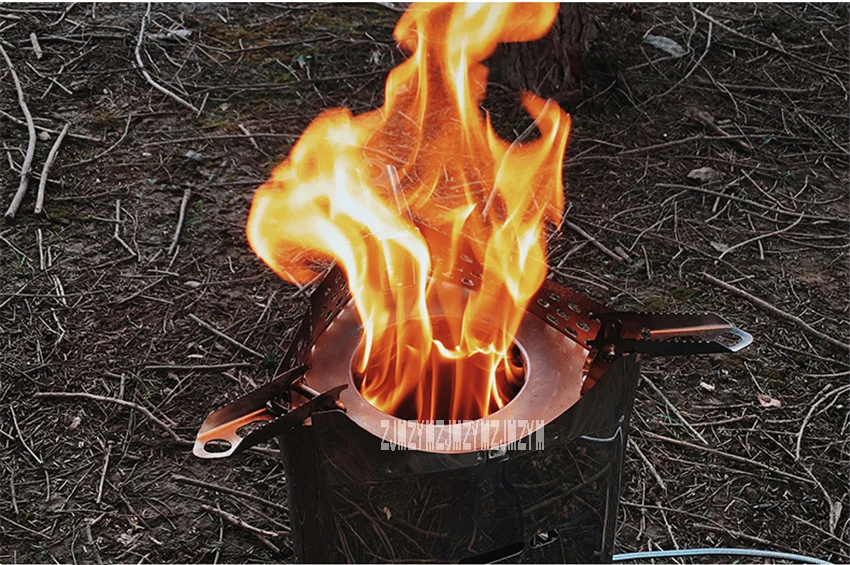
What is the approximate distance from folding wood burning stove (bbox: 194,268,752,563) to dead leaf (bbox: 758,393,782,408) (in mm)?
1093

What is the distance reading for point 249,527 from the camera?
7.58 ft

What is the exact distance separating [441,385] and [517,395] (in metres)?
0.20

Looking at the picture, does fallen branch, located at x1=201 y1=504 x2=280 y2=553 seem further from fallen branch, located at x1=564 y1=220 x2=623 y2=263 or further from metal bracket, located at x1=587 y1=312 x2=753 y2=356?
fallen branch, located at x1=564 y1=220 x2=623 y2=263

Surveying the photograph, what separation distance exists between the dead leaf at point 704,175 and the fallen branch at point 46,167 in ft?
7.72

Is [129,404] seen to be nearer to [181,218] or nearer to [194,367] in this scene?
[194,367]

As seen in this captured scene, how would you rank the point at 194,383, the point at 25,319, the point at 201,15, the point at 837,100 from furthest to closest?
the point at 201,15, the point at 837,100, the point at 25,319, the point at 194,383

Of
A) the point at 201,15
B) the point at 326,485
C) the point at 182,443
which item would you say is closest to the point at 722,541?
the point at 326,485

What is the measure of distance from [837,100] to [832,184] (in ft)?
2.03

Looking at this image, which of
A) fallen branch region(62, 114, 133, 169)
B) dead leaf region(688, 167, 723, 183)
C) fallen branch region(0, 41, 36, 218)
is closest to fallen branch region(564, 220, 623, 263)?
dead leaf region(688, 167, 723, 183)

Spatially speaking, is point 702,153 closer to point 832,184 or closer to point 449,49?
point 832,184

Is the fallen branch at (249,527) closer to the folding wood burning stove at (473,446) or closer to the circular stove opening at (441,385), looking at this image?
the folding wood burning stove at (473,446)

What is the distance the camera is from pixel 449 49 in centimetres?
229

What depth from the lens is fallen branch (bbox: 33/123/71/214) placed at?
3.34m

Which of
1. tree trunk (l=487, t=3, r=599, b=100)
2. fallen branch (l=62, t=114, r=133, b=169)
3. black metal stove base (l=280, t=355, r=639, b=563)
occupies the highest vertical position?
black metal stove base (l=280, t=355, r=639, b=563)
